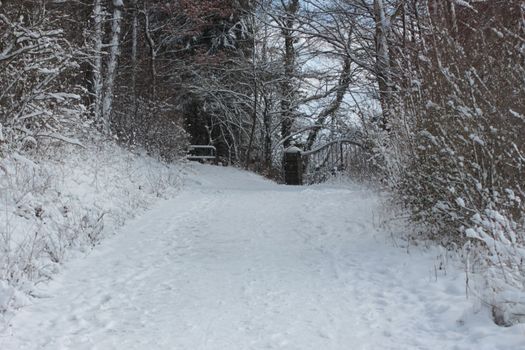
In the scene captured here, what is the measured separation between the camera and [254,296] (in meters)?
4.40

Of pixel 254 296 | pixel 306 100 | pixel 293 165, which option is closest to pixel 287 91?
pixel 306 100

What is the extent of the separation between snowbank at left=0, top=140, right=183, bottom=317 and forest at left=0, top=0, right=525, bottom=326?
0.15 ft

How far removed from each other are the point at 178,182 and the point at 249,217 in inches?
184

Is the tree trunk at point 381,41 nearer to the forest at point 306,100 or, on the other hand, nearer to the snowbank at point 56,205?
the forest at point 306,100

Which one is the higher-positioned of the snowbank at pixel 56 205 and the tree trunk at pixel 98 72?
the tree trunk at pixel 98 72

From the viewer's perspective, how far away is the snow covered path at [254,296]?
3471mm

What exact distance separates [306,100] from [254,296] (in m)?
16.0

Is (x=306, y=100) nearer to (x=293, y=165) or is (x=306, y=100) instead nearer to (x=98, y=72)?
(x=293, y=165)

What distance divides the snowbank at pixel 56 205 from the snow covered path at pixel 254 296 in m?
0.25

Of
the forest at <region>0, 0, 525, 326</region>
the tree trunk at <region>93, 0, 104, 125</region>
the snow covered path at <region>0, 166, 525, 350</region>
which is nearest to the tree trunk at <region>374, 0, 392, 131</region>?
the forest at <region>0, 0, 525, 326</region>

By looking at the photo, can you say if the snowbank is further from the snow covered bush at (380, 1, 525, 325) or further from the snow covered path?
the snow covered bush at (380, 1, 525, 325)

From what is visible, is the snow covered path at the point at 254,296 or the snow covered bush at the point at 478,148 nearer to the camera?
the snow covered path at the point at 254,296

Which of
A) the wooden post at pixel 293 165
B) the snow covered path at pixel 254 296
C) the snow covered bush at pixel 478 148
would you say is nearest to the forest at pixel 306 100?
the snow covered bush at pixel 478 148

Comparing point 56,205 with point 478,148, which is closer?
point 478,148
